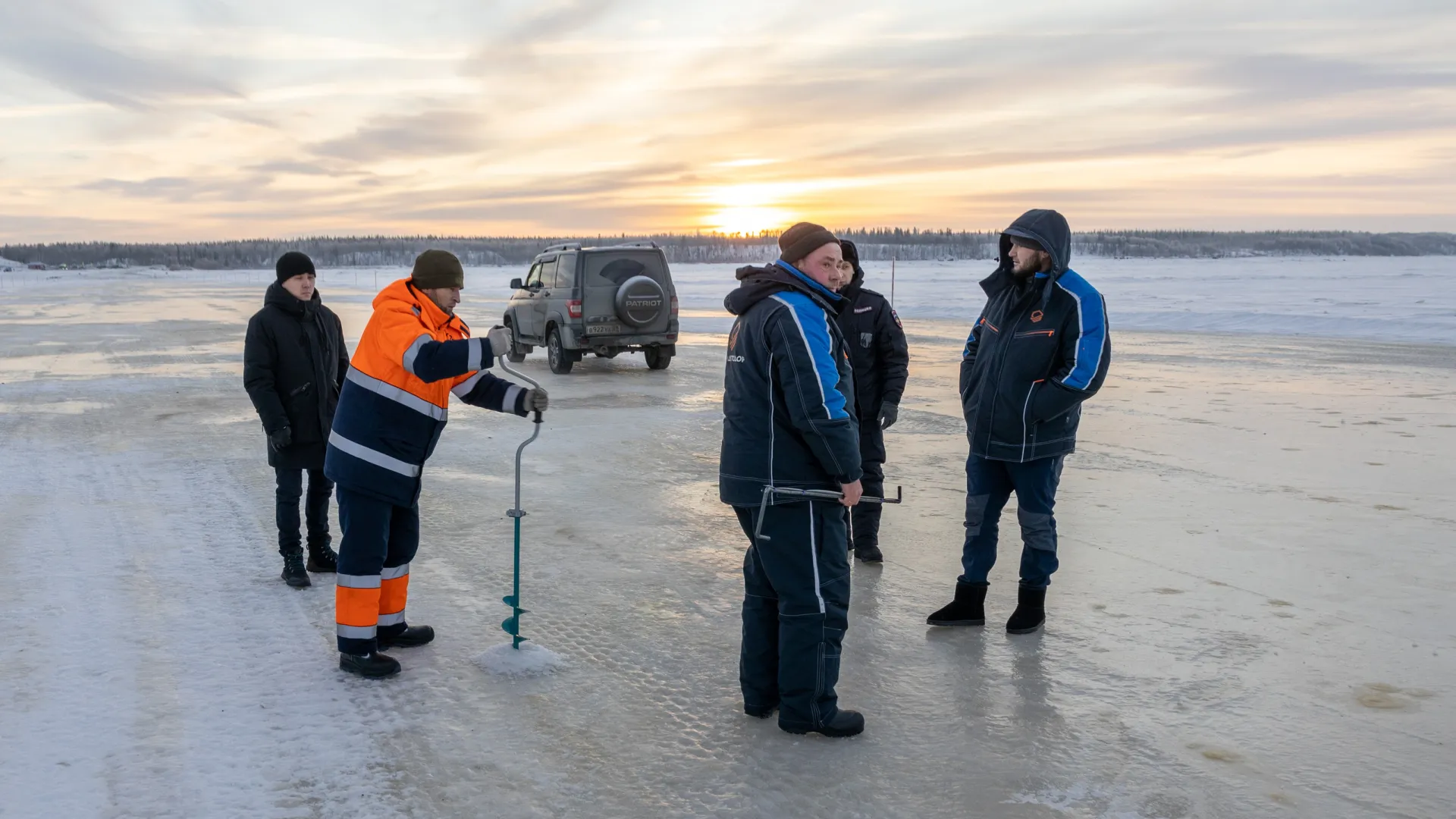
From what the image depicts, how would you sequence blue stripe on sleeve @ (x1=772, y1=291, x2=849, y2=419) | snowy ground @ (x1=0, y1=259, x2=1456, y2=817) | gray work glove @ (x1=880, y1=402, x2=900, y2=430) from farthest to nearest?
1. gray work glove @ (x1=880, y1=402, x2=900, y2=430)
2. blue stripe on sleeve @ (x1=772, y1=291, x2=849, y2=419)
3. snowy ground @ (x1=0, y1=259, x2=1456, y2=817)

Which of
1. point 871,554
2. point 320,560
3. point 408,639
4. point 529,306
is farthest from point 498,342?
point 529,306

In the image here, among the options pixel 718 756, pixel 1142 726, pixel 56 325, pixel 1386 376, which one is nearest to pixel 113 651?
pixel 718 756

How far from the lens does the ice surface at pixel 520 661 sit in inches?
175

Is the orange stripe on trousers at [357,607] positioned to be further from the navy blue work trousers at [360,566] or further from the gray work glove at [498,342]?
the gray work glove at [498,342]

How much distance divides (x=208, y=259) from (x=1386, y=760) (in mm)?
197272

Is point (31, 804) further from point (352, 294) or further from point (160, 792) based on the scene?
point (352, 294)

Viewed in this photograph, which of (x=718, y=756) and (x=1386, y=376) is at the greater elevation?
(x=1386, y=376)

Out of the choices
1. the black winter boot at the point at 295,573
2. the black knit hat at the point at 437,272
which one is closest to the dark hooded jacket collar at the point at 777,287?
the black knit hat at the point at 437,272

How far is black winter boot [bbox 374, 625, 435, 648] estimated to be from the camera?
4.67 m

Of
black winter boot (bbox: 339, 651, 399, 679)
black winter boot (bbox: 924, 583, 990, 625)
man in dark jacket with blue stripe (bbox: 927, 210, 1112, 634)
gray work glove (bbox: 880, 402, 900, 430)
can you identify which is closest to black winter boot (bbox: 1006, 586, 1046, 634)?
man in dark jacket with blue stripe (bbox: 927, 210, 1112, 634)

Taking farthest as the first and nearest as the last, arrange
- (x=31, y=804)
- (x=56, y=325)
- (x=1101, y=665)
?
(x=56, y=325) < (x=1101, y=665) < (x=31, y=804)

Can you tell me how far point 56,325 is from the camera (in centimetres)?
2650

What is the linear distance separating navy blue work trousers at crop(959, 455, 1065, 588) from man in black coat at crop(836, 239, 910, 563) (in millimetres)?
1134

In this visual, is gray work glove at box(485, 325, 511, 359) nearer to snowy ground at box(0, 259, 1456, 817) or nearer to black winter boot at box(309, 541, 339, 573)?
snowy ground at box(0, 259, 1456, 817)
